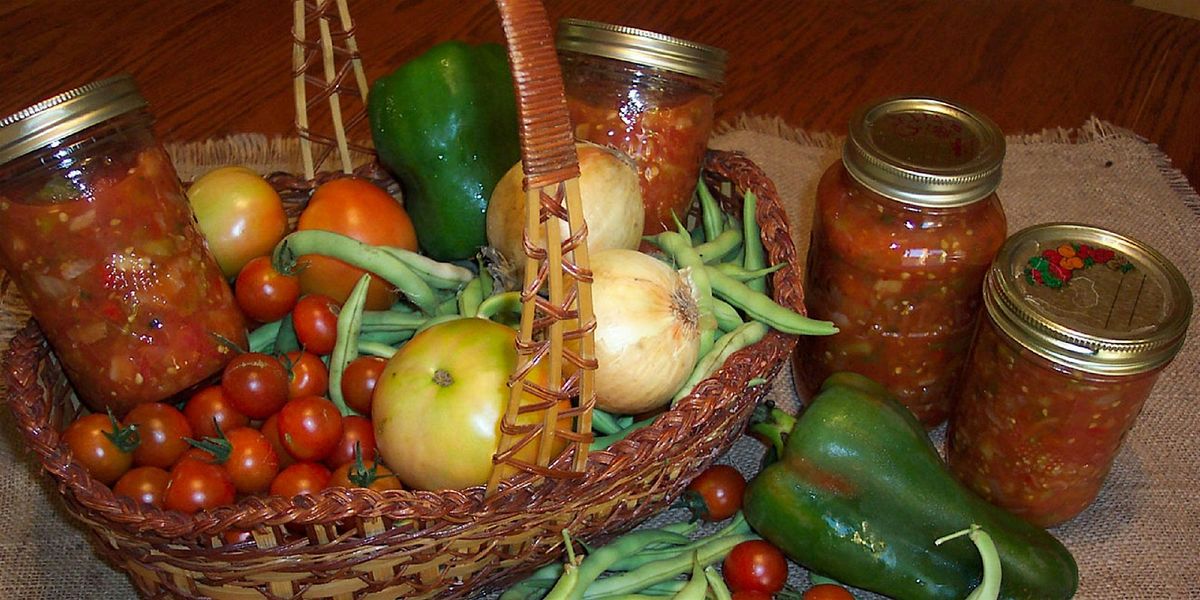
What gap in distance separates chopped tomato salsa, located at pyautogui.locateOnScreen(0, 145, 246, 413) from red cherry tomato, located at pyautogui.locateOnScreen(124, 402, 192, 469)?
49mm

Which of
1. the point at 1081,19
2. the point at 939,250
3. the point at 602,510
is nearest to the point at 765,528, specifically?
the point at 602,510

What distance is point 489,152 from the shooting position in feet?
4.18

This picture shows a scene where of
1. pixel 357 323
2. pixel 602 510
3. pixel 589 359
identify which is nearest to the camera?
pixel 589 359

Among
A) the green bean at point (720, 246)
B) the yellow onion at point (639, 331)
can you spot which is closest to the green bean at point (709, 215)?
the green bean at point (720, 246)

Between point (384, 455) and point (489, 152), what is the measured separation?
0.44m

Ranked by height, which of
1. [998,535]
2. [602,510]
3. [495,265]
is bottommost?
[998,535]

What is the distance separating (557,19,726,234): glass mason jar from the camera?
1.15 meters

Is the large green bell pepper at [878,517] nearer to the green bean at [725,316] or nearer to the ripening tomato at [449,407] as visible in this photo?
the green bean at [725,316]

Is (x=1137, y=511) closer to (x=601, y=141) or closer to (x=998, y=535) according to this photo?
(x=998, y=535)

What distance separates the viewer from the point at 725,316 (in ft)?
3.68

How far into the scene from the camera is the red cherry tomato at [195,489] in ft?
2.98

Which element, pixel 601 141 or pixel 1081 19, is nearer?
pixel 601 141

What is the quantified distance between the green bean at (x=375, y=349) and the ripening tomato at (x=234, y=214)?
18cm

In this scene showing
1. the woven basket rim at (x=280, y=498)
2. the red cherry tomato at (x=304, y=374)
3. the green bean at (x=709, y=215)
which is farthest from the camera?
the green bean at (x=709, y=215)
